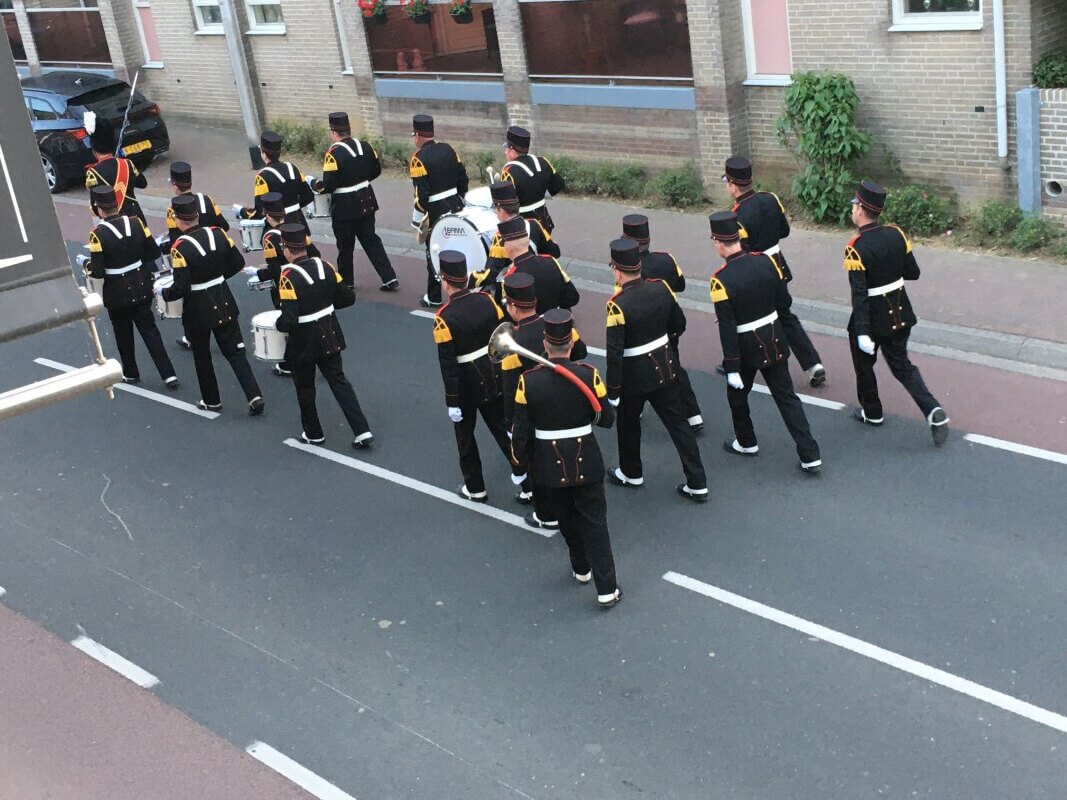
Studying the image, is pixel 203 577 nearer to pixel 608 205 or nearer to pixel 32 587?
pixel 32 587

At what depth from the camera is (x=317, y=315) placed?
10094 mm

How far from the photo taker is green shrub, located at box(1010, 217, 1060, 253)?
507 inches

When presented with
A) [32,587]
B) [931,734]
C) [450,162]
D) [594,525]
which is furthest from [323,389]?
[931,734]

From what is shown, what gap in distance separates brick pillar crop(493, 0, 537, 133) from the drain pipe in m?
6.60

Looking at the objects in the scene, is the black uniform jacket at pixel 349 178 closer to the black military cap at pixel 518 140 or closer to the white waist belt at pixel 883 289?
the black military cap at pixel 518 140

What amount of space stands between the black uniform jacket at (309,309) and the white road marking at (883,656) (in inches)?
137

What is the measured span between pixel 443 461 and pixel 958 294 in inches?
208

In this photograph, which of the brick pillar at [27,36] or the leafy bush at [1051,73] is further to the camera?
the brick pillar at [27,36]

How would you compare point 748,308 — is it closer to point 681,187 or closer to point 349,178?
point 349,178

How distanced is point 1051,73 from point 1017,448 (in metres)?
5.30

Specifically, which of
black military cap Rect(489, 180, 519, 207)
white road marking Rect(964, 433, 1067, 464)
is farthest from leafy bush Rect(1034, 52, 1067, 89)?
black military cap Rect(489, 180, 519, 207)

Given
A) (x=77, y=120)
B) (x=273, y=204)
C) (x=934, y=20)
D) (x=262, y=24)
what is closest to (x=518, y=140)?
(x=273, y=204)

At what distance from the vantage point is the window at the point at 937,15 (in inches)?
527

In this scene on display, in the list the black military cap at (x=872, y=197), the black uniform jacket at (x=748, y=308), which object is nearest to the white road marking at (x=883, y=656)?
the black uniform jacket at (x=748, y=308)
